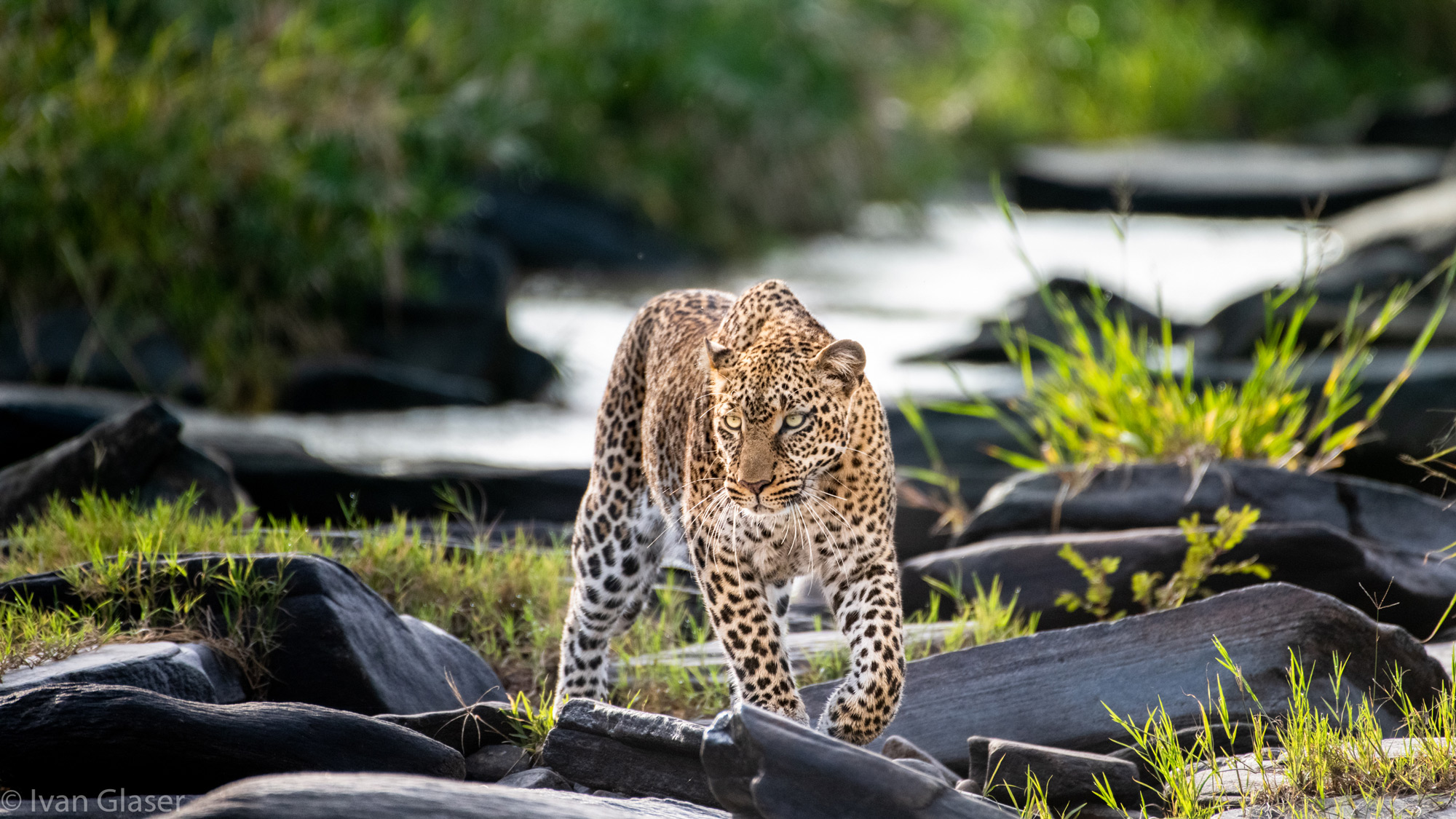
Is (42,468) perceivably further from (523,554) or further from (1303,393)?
(1303,393)

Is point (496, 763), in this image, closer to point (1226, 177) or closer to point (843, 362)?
point (843, 362)

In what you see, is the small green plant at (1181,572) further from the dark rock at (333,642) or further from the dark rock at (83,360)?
the dark rock at (83,360)

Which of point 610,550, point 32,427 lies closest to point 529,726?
point 610,550

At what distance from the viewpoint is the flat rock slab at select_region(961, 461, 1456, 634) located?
686cm

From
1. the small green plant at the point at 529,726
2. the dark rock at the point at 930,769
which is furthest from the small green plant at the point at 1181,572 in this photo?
the small green plant at the point at 529,726

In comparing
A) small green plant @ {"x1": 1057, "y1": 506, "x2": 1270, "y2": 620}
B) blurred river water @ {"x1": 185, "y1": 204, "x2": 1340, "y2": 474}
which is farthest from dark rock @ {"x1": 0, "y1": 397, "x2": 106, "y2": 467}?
small green plant @ {"x1": 1057, "y1": 506, "x2": 1270, "y2": 620}

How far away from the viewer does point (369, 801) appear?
3291mm

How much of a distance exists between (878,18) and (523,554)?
1720 cm

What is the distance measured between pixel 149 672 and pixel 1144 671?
318cm

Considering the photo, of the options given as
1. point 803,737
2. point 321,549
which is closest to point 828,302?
point 321,549

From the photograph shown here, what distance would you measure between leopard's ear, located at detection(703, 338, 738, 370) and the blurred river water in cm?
259

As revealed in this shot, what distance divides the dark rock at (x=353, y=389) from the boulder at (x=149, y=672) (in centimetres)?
691

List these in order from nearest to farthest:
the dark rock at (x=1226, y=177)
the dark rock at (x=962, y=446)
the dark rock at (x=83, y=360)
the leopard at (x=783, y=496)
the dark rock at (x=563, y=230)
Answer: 1. the leopard at (x=783, y=496)
2. the dark rock at (x=962, y=446)
3. the dark rock at (x=83, y=360)
4. the dark rock at (x=563, y=230)
5. the dark rock at (x=1226, y=177)

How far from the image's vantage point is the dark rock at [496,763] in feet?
15.2
